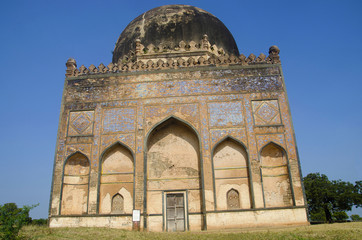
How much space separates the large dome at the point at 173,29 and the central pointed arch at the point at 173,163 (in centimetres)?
409

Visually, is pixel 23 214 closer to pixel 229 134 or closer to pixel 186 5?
pixel 229 134

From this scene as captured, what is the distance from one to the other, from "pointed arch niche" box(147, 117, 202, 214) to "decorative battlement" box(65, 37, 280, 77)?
2.28m

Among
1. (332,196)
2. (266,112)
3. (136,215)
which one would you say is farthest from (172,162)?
(332,196)

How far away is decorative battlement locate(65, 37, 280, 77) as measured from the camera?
35.7ft

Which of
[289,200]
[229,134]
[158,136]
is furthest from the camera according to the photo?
[158,136]

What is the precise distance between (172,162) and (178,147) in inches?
22.2

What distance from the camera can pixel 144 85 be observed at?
1073cm

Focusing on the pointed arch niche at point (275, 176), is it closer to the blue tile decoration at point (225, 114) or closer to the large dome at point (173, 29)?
the blue tile decoration at point (225, 114)

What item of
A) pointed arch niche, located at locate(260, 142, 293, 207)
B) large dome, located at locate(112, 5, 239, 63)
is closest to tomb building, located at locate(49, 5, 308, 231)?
pointed arch niche, located at locate(260, 142, 293, 207)

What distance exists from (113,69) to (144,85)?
1.38 m

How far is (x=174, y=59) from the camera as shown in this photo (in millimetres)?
11914

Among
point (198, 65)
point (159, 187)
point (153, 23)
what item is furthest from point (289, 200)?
point (153, 23)

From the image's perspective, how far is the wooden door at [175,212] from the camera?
370 inches

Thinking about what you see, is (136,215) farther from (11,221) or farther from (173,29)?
(173,29)
